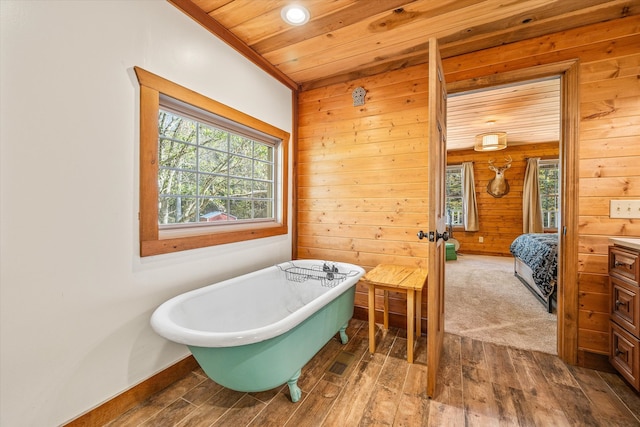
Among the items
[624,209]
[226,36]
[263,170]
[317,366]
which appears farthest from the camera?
[263,170]

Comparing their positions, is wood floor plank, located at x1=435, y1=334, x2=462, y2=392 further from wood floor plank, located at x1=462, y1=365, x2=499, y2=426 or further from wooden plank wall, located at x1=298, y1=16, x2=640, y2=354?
wooden plank wall, located at x1=298, y1=16, x2=640, y2=354

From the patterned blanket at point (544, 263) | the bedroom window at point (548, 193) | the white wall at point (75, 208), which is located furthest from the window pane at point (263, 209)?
the bedroom window at point (548, 193)

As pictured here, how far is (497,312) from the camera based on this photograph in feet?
9.11

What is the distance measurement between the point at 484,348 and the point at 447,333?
303 mm

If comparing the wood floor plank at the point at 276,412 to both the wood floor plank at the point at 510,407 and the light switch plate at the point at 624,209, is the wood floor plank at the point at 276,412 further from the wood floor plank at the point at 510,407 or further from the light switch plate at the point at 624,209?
the light switch plate at the point at 624,209

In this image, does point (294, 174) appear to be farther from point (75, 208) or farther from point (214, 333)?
point (214, 333)

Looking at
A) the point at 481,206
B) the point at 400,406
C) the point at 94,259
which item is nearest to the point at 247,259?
the point at 94,259

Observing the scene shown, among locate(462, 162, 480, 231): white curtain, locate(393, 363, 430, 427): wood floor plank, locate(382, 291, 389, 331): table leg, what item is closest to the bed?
locate(382, 291, 389, 331): table leg

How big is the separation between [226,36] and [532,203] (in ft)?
20.8

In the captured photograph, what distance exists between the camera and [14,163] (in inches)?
43.6

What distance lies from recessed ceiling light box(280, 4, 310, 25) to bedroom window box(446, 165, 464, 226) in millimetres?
5436

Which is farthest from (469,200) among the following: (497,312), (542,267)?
(497,312)

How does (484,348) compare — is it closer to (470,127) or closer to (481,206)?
(470,127)

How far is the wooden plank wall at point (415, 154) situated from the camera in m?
1.74
